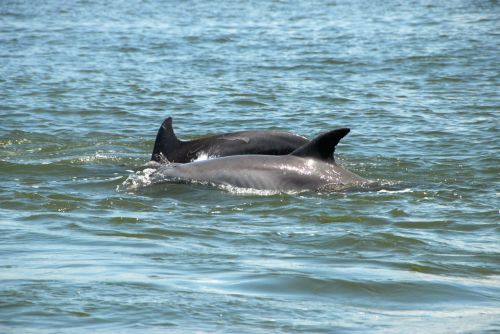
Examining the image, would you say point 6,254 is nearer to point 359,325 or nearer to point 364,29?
point 359,325

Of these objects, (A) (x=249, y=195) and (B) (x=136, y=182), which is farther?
(B) (x=136, y=182)

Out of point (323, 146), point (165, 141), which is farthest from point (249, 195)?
point (165, 141)

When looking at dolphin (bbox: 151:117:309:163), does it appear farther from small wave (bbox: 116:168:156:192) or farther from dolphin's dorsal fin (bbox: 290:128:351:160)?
dolphin's dorsal fin (bbox: 290:128:351:160)

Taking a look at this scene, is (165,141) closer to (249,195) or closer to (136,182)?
(136,182)

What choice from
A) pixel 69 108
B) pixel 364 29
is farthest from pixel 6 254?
pixel 364 29

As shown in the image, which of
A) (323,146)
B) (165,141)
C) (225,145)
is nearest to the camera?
(323,146)

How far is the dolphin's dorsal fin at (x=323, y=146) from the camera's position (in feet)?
35.0

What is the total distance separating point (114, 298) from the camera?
727 cm

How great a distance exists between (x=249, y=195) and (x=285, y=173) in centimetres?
46

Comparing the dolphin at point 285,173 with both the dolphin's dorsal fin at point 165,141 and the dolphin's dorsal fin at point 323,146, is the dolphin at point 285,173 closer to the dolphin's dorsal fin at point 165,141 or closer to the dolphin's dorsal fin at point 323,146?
the dolphin's dorsal fin at point 323,146

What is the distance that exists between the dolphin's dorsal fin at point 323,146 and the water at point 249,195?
470 mm

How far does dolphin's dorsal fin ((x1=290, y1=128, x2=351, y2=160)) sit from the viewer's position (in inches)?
420

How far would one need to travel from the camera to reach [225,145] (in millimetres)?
12477

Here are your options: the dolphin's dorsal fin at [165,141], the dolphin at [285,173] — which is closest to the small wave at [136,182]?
the dolphin at [285,173]
